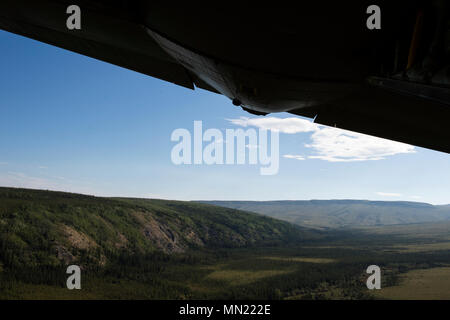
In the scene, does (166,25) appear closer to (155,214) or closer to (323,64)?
(323,64)

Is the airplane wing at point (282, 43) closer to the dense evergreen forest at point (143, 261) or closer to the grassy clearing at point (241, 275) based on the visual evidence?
the dense evergreen forest at point (143, 261)

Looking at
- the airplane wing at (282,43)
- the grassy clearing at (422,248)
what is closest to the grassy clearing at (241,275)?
the airplane wing at (282,43)

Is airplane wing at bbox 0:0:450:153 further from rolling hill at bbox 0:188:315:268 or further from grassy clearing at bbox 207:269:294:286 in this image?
rolling hill at bbox 0:188:315:268

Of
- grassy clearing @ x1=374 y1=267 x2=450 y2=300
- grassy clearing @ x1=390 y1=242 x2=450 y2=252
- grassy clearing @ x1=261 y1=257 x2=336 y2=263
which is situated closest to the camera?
grassy clearing @ x1=374 y1=267 x2=450 y2=300

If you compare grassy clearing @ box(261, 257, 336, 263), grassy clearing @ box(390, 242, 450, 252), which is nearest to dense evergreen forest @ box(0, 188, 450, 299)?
grassy clearing @ box(261, 257, 336, 263)
